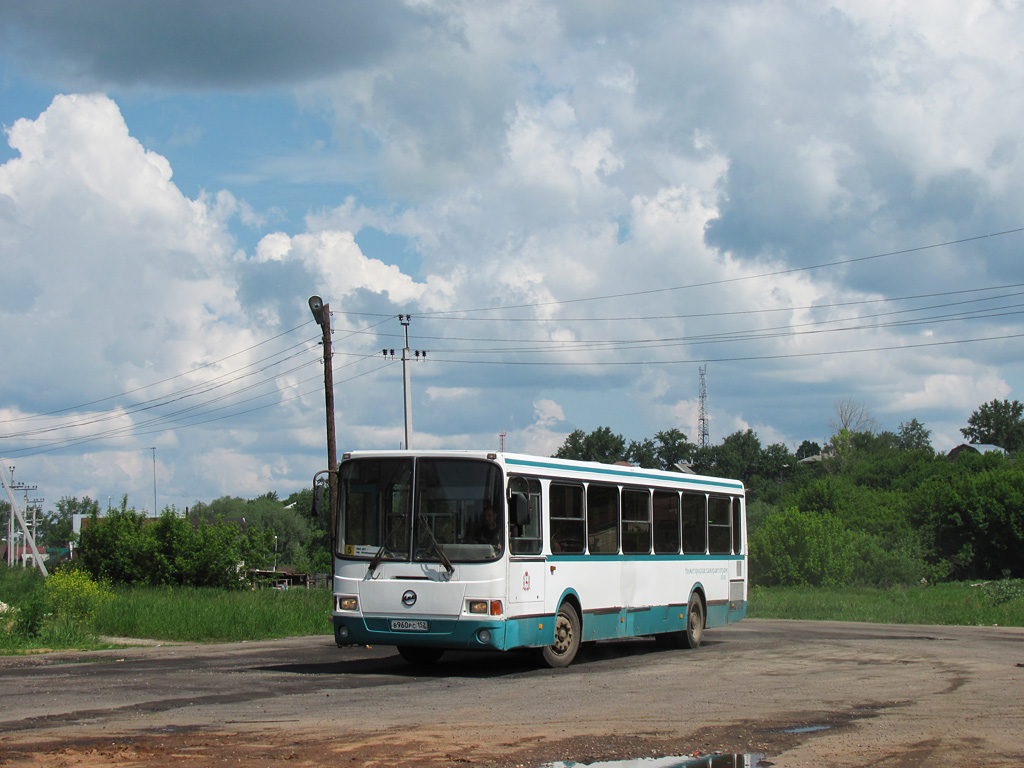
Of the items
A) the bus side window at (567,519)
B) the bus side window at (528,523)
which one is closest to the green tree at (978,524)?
the bus side window at (567,519)

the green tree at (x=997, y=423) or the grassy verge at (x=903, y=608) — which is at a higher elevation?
the green tree at (x=997, y=423)

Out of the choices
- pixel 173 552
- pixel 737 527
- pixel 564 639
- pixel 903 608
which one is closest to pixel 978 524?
pixel 903 608

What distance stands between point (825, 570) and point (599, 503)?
4850cm

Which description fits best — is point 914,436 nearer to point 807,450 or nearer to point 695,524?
point 807,450

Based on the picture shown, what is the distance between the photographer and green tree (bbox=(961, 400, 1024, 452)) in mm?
157250

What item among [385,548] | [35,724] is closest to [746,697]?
[385,548]

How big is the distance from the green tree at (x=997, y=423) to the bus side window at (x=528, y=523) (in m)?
156

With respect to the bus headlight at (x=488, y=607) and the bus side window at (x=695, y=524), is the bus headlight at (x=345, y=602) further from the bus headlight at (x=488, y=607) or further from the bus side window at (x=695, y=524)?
the bus side window at (x=695, y=524)

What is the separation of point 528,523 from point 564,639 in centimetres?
202

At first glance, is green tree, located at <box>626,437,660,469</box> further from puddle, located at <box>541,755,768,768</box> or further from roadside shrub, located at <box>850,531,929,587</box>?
puddle, located at <box>541,755,768,768</box>

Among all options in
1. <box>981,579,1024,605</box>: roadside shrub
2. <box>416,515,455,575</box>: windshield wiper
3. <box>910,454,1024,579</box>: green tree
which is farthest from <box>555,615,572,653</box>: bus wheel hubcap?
<box>910,454,1024,579</box>: green tree

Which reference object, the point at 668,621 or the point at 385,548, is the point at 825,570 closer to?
the point at 668,621

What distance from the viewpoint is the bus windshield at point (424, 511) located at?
568 inches

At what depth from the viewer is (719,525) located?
20766 mm
